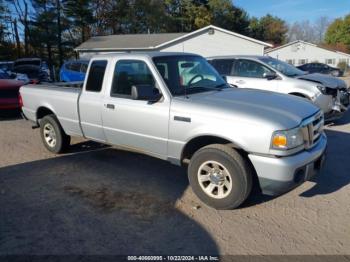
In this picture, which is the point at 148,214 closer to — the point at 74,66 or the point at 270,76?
the point at 270,76

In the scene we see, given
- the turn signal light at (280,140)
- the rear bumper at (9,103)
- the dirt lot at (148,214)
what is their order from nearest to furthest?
the dirt lot at (148,214), the turn signal light at (280,140), the rear bumper at (9,103)

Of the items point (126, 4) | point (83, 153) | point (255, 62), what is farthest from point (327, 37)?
point (83, 153)

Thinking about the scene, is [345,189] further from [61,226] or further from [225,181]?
[61,226]

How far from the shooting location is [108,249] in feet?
11.2

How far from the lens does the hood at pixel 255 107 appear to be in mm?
3846

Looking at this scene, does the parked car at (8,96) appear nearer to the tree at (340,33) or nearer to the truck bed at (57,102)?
the truck bed at (57,102)

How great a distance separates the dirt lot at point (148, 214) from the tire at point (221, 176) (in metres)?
0.17

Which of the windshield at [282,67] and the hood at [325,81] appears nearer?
the hood at [325,81]

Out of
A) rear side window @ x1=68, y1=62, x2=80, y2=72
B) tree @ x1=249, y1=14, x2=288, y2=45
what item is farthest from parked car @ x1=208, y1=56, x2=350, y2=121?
tree @ x1=249, y1=14, x2=288, y2=45

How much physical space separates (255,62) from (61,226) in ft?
22.6

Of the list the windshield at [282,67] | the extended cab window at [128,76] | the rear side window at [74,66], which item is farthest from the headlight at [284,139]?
the rear side window at [74,66]

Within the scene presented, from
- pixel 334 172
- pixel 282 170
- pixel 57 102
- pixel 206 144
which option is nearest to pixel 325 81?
pixel 334 172

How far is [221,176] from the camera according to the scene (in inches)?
163

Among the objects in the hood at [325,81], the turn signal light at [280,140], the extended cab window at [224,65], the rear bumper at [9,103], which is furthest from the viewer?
the rear bumper at [9,103]
